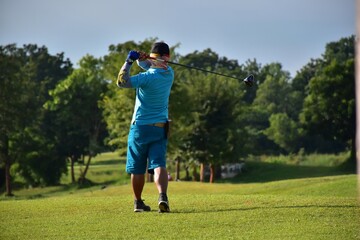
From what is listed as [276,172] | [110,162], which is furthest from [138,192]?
[110,162]

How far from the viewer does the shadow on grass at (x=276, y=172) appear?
170 ft

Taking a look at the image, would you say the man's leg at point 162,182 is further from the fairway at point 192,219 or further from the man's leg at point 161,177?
the fairway at point 192,219

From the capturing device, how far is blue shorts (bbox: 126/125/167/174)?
10.1 m

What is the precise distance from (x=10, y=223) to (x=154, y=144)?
2.33 m

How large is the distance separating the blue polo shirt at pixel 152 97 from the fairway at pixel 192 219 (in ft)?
4.38

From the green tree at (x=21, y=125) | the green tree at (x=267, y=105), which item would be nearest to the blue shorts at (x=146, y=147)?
the green tree at (x=21, y=125)

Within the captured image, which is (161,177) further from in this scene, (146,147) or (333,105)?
(333,105)

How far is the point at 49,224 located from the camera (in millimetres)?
8891

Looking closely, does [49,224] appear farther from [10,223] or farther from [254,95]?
[254,95]

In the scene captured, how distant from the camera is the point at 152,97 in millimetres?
10148

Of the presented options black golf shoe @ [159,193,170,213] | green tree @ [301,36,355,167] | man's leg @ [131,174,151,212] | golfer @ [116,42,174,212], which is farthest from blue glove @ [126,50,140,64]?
green tree @ [301,36,355,167]

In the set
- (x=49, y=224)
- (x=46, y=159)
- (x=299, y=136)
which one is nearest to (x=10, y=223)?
(x=49, y=224)

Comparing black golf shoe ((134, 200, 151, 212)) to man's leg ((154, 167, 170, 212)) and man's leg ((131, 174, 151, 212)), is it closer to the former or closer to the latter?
man's leg ((131, 174, 151, 212))

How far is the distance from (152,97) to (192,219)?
6.96 ft
